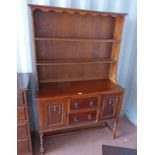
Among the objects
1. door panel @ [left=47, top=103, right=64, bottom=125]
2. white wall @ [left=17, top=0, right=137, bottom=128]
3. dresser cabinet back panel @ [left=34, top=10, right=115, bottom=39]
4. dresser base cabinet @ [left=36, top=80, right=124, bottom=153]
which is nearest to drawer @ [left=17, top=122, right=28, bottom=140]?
dresser base cabinet @ [left=36, top=80, right=124, bottom=153]

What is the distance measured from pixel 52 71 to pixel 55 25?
55 cm

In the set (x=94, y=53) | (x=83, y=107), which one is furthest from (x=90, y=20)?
(x=83, y=107)

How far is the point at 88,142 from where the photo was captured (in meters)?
2.05

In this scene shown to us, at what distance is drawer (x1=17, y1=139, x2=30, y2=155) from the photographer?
1704 millimetres

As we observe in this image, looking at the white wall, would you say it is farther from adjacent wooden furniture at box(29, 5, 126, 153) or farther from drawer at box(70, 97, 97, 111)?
drawer at box(70, 97, 97, 111)

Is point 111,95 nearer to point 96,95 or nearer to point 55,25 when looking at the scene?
point 96,95

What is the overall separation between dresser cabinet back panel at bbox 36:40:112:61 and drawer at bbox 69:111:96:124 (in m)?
0.70

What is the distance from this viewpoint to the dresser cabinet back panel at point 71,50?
1.84 metres

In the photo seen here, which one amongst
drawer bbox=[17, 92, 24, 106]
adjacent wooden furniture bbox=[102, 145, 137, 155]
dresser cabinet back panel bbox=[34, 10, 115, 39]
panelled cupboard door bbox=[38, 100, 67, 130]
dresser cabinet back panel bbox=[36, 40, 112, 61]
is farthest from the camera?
dresser cabinet back panel bbox=[36, 40, 112, 61]

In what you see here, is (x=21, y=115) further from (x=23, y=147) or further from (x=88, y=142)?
(x=88, y=142)

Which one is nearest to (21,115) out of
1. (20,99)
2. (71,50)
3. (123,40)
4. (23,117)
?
(23,117)

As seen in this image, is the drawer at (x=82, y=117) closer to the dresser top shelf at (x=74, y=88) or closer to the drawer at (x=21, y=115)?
the dresser top shelf at (x=74, y=88)
